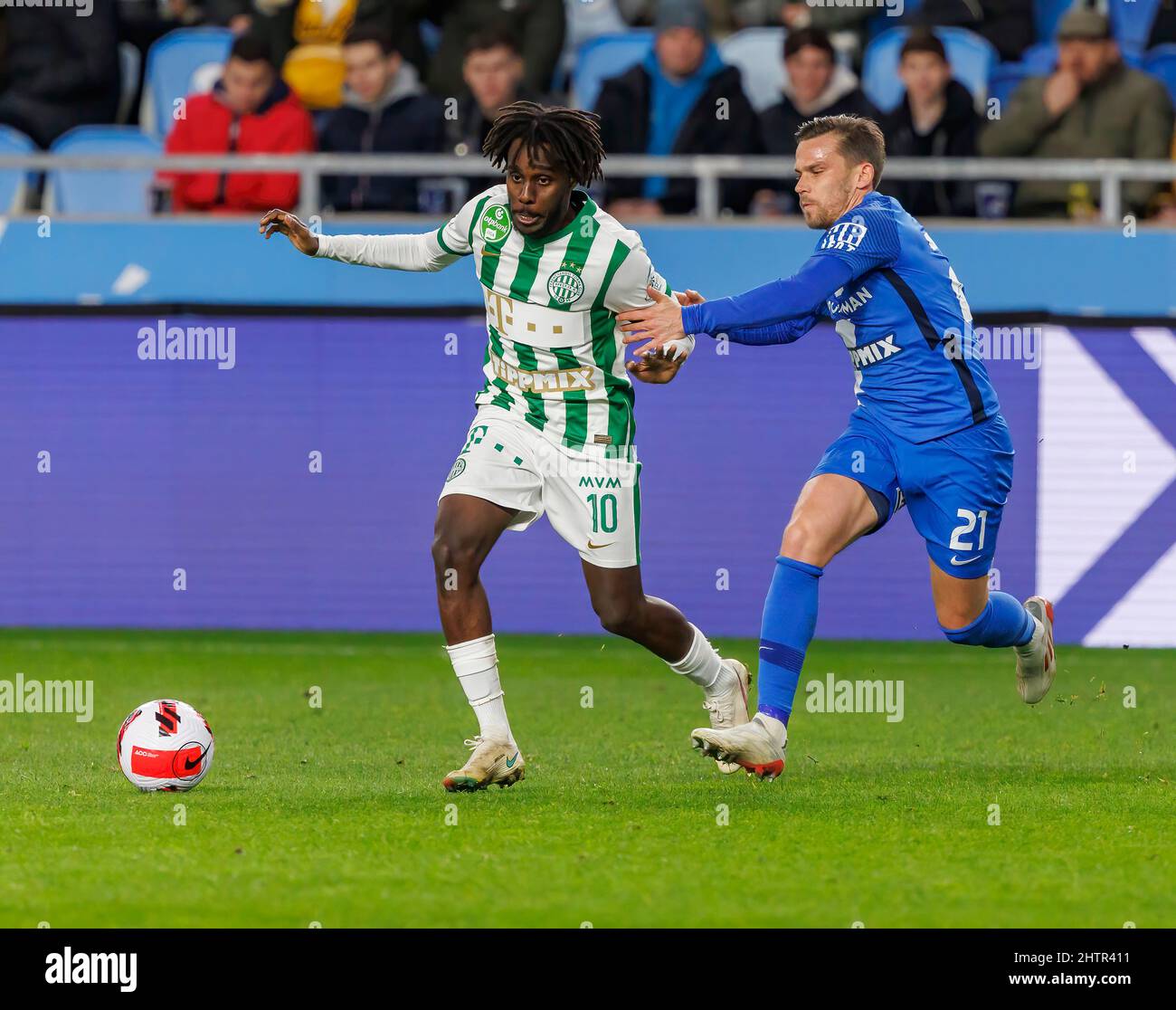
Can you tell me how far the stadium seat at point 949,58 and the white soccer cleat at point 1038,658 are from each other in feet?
21.3

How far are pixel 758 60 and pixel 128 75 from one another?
465 cm

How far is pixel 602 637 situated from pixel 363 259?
17.4 feet

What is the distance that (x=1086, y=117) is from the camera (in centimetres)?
1271

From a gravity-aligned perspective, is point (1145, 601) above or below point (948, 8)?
below

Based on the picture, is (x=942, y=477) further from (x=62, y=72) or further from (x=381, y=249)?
(x=62, y=72)

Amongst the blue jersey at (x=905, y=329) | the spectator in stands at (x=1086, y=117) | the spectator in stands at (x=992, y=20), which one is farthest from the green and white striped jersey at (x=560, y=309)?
the spectator in stands at (x=992, y=20)

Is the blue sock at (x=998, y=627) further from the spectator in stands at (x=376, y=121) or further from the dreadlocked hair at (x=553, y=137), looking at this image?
the spectator in stands at (x=376, y=121)

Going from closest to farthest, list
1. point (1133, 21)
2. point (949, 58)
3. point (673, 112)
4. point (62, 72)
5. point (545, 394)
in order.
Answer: point (545, 394), point (673, 112), point (949, 58), point (62, 72), point (1133, 21)

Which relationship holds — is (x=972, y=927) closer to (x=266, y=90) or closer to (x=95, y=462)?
(x=95, y=462)

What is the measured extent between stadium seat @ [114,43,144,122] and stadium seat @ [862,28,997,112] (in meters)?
5.34

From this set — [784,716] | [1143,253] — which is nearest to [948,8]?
[1143,253]

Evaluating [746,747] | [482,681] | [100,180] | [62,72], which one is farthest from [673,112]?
[746,747]

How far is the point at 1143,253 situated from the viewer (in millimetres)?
11969

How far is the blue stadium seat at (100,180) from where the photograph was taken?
13359 mm
